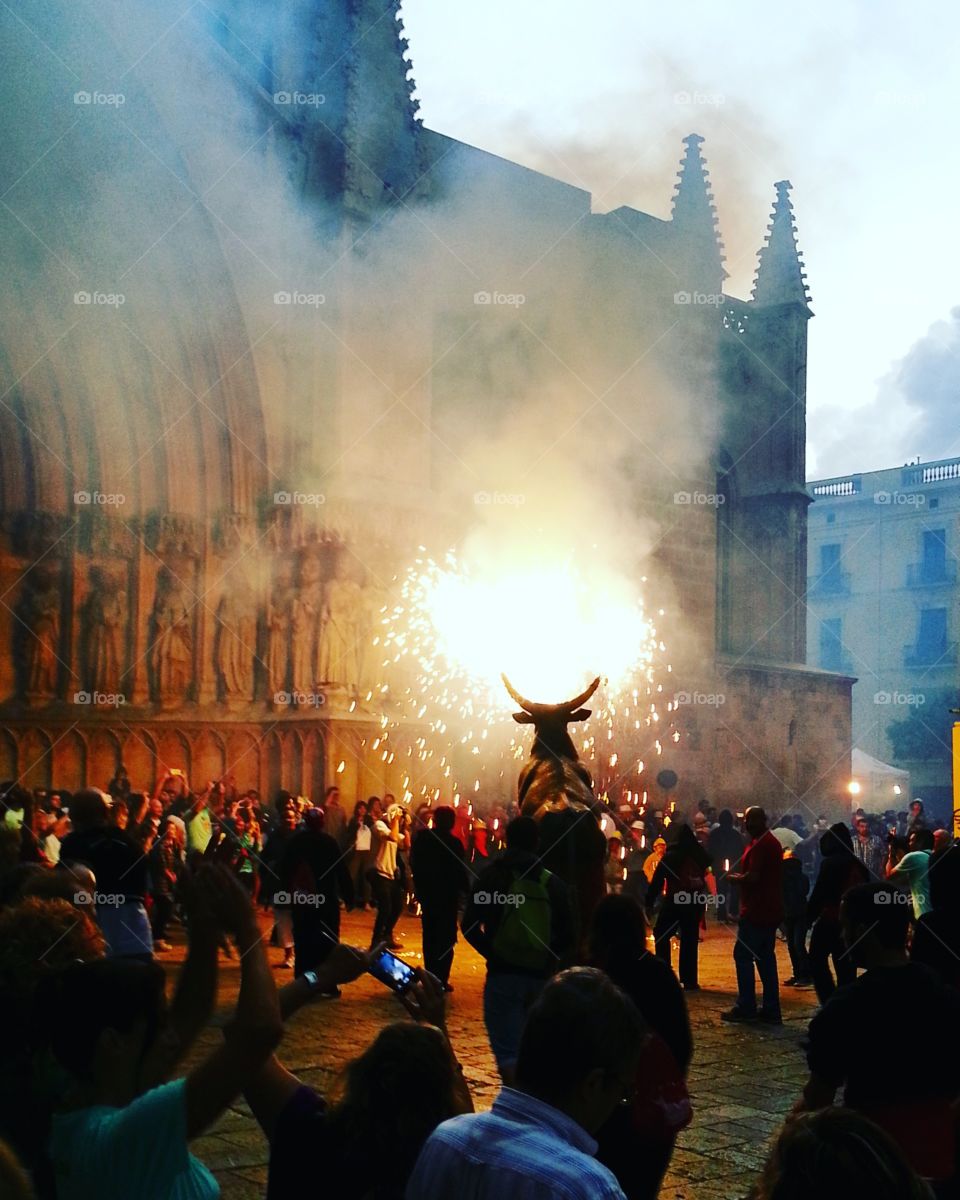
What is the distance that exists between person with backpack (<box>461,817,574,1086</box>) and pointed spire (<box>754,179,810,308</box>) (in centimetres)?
2625

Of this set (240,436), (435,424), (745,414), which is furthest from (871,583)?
(240,436)

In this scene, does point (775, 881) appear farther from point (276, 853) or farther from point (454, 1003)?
point (276, 853)

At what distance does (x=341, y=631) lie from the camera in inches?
758

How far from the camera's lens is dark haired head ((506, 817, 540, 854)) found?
6.72 m

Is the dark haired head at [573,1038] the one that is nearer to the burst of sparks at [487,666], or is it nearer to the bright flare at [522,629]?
the burst of sparks at [487,666]

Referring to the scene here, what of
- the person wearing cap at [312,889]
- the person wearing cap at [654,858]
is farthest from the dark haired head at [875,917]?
the person wearing cap at [654,858]

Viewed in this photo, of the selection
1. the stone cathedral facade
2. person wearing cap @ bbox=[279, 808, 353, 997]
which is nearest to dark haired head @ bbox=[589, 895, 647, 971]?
person wearing cap @ bbox=[279, 808, 353, 997]

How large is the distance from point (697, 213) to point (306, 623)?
1464cm

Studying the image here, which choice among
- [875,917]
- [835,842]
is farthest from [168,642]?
[875,917]

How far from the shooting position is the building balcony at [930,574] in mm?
45128

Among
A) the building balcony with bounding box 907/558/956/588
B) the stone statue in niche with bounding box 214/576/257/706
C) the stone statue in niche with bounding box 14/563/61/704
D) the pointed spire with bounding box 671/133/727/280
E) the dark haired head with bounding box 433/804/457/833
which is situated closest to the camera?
the dark haired head with bounding box 433/804/457/833

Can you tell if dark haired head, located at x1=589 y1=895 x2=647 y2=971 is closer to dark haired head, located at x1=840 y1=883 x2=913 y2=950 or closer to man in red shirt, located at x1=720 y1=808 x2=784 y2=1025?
dark haired head, located at x1=840 y1=883 x2=913 y2=950

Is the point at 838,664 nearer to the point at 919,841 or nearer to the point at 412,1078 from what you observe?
the point at 919,841

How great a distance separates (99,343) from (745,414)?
1584 centimetres
